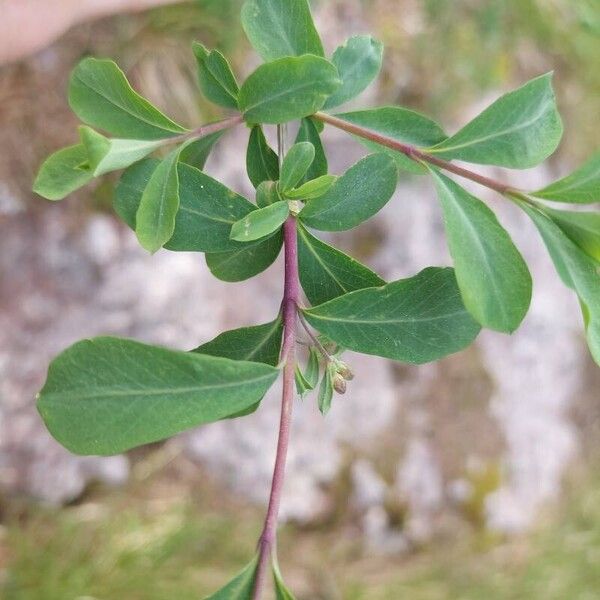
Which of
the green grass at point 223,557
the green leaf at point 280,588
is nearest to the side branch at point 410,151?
the green leaf at point 280,588

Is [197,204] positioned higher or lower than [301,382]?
higher

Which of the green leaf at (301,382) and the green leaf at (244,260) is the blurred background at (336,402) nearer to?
the green leaf at (244,260)

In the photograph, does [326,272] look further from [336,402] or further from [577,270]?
[336,402]

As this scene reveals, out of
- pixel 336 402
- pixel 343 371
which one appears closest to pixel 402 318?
pixel 343 371

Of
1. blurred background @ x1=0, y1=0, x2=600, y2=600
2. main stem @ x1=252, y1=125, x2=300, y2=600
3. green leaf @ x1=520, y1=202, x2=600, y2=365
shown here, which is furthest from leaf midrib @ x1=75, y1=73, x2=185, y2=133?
blurred background @ x1=0, y1=0, x2=600, y2=600

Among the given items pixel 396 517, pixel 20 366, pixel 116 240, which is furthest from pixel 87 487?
pixel 396 517

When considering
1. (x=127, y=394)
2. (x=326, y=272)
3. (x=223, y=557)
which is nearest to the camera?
(x=127, y=394)

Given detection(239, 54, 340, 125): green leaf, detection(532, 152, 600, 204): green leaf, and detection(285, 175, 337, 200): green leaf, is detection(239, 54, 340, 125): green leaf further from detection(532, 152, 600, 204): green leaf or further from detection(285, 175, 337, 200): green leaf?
detection(532, 152, 600, 204): green leaf
